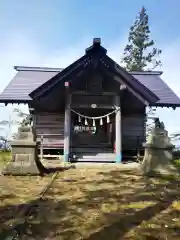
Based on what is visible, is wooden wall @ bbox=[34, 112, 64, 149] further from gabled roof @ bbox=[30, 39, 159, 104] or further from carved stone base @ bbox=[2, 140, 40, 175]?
carved stone base @ bbox=[2, 140, 40, 175]

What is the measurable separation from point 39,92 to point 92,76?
275 centimetres

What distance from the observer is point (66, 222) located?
10.2 ft

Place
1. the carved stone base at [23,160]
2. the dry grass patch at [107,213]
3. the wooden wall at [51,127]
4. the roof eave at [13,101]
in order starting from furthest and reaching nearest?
the wooden wall at [51,127] → the roof eave at [13,101] → the carved stone base at [23,160] → the dry grass patch at [107,213]

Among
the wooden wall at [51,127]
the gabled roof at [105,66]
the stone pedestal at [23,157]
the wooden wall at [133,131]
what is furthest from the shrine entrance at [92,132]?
the stone pedestal at [23,157]

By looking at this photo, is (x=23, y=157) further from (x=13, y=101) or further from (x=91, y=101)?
(x=13, y=101)

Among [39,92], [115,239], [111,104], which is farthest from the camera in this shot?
[111,104]

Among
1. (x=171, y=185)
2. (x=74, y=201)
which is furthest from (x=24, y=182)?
(x=171, y=185)

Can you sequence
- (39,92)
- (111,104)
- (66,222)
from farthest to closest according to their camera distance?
(111,104) < (39,92) < (66,222)

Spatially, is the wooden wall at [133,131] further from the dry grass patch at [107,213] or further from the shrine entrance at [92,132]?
the dry grass patch at [107,213]

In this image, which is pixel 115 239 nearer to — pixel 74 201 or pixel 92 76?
pixel 74 201

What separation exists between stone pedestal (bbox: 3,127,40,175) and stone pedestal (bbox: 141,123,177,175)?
10.7ft

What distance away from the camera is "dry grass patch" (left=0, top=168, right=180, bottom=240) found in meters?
2.78

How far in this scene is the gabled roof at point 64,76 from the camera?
10961 millimetres

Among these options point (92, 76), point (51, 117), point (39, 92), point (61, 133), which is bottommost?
point (61, 133)
